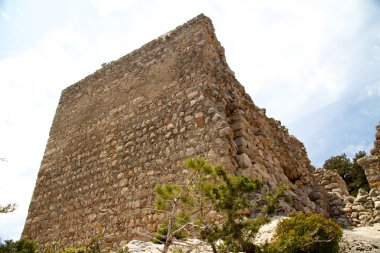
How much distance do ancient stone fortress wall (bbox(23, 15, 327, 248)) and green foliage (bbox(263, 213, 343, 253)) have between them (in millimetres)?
1636

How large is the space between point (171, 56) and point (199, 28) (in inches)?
32.5

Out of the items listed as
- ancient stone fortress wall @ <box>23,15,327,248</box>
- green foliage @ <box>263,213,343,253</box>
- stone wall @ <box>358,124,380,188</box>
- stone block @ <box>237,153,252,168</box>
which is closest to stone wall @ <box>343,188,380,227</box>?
stone wall @ <box>358,124,380,188</box>

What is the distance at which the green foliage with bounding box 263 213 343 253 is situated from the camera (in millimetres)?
3568

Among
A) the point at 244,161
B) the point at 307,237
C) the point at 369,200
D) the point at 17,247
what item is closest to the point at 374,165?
the point at 369,200

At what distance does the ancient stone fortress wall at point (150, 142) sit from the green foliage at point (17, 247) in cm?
127

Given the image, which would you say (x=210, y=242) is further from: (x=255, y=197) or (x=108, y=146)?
(x=108, y=146)

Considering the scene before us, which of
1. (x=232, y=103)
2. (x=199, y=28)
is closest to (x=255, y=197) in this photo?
(x=232, y=103)

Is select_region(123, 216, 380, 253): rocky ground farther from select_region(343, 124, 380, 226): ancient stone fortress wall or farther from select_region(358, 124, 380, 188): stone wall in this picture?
select_region(358, 124, 380, 188): stone wall

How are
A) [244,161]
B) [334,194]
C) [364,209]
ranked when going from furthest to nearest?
[334,194], [364,209], [244,161]

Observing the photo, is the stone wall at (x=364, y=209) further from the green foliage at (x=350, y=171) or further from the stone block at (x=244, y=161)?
the green foliage at (x=350, y=171)

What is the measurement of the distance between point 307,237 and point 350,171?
45.5 feet

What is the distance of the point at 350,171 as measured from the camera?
16.0 metres

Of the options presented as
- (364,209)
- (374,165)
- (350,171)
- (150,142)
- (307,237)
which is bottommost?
(307,237)

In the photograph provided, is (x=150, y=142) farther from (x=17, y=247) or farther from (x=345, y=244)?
(x=345, y=244)
